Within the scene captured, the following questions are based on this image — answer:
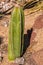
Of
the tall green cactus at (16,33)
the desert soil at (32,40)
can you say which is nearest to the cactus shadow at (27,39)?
the desert soil at (32,40)

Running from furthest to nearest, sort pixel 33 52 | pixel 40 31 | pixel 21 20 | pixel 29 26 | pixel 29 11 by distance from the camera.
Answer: pixel 29 11
pixel 29 26
pixel 40 31
pixel 33 52
pixel 21 20

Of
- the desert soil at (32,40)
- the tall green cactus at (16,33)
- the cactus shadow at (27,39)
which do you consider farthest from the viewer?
the cactus shadow at (27,39)

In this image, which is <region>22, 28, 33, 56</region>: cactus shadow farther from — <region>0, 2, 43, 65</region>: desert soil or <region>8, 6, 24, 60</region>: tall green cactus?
<region>8, 6, 24, 60</region>: tall green cactus

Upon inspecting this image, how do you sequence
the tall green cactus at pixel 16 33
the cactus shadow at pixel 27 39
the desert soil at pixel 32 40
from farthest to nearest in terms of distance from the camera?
1. the cactus shadow at pixel 27 39
2. the desert soil at pixel 32 40
3. the tall green cactus at pixel 16 33

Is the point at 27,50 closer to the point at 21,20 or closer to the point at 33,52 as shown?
the point at 33,52

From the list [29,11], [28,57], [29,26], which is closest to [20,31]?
[28,57]

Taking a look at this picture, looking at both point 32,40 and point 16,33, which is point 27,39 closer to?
point 32,40

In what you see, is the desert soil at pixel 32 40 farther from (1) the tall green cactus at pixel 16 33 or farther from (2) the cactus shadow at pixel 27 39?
(1) the tall green cactus at pixel 16 33

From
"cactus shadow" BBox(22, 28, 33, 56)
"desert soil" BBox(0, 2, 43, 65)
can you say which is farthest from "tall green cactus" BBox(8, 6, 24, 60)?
"cactus shadow" BBox(22, 28, 33, 56)
